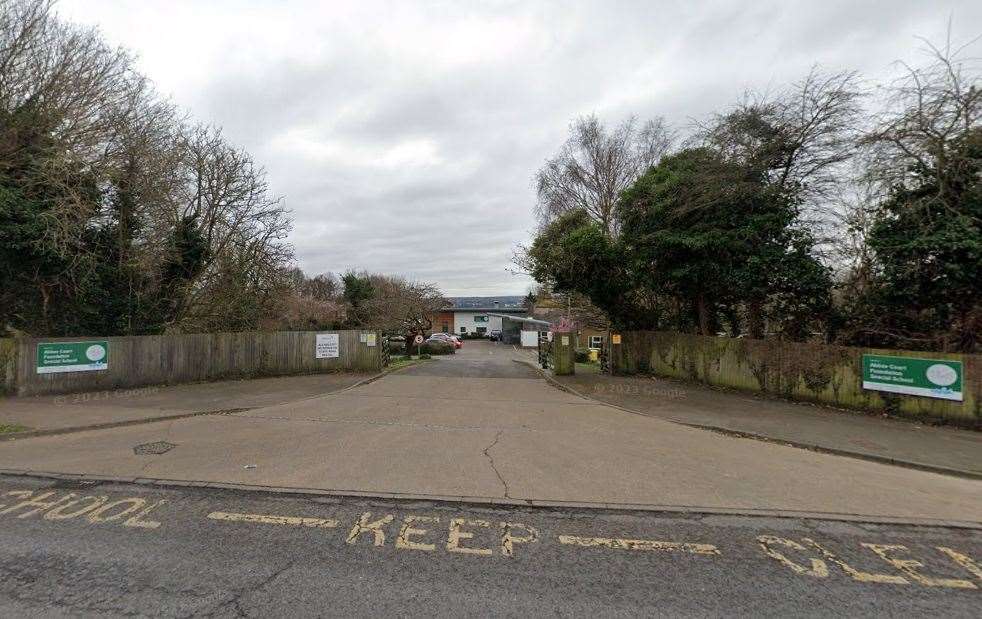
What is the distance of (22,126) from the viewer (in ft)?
39.7

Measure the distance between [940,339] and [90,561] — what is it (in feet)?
50.7

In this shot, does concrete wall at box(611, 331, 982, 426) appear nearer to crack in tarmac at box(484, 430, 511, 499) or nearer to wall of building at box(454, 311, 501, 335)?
crack in tarmac at box(484, 430, 511, 499)

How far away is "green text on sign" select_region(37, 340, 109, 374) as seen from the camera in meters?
12.2

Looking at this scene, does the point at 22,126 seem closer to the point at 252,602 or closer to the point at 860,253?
the point at 252,602

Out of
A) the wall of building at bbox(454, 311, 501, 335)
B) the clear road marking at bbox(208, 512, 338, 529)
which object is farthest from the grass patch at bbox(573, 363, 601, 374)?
the wall of building at bbox(454, 311, 501, 335)

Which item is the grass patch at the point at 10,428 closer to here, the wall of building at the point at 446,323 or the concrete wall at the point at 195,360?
the concrete wall at the point at 195,360

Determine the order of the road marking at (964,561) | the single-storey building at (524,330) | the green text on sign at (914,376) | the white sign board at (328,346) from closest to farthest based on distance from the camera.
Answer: the road marking at (964,561) → the green text on sign at (914,376) → the white sign board at (328,346) → the single-storey building at (524,330)

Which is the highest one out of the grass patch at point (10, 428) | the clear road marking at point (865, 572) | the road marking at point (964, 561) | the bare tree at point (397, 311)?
the bare tree at point (397, 311)

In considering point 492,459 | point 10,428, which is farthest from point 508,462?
point 10,428

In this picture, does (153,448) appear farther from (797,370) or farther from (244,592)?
(797,370)

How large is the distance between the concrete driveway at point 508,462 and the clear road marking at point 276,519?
83 cm

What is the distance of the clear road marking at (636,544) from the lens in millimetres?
4148

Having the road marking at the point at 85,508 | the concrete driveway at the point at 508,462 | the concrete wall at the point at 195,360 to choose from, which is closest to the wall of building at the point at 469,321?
the concrete wall at the point at 195,360

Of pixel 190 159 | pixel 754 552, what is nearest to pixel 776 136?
pixel 754 552
